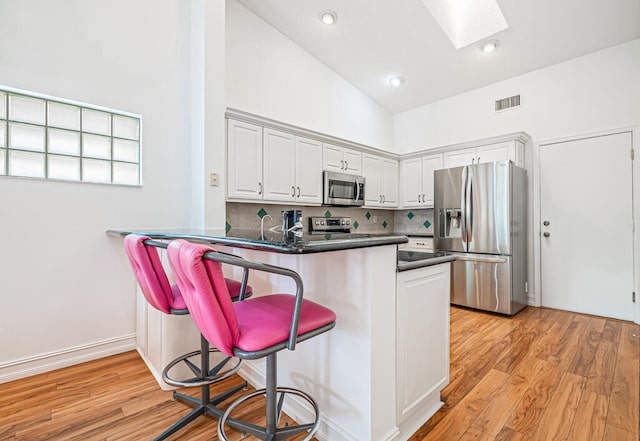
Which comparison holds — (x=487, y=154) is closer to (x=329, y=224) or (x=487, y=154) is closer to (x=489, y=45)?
(x=489, y=45)

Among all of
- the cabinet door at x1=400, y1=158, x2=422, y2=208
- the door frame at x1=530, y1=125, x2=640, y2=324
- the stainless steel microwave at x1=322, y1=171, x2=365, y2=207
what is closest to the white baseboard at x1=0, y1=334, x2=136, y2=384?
the stainless steel microwave at x1=322, y1=171, x2=365, y2=207

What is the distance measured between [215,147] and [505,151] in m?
3.44

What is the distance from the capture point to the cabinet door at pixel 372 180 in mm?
4371

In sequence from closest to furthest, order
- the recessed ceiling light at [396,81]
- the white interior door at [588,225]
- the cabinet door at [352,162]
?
1. the white interior door at [588,225]
2. the cabinet door at [352,162]
3. the recessed ceiling light at [396,81]

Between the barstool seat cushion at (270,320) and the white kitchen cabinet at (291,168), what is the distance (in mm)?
2093

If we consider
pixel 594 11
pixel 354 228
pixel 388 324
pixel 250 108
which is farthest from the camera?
pixel 354 228

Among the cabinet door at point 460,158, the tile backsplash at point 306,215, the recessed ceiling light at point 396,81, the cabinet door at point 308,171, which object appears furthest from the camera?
the recessed ceiling light at point 396,81

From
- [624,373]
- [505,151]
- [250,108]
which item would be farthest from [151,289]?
[505,151]

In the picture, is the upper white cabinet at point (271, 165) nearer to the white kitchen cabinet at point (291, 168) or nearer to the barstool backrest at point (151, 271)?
the white kitchen cabinet at point (291, 168)

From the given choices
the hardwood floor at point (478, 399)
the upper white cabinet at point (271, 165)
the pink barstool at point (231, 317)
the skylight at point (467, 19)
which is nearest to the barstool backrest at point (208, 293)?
the pink barstool at point (231, 317)

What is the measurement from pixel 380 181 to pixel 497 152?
1595 millimetres

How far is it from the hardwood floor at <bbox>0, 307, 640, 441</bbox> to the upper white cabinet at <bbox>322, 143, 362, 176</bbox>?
2.50 metres

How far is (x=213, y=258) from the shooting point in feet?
2.99

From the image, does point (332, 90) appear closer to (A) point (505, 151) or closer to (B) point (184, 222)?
(A) point (505, 151)
